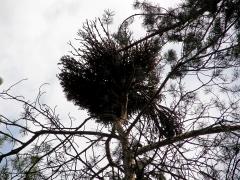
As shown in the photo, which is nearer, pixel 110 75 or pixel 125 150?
pixel 125 150

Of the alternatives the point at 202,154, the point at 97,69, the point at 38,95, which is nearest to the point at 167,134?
the point at 97,69

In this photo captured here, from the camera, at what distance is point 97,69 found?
21.6ft

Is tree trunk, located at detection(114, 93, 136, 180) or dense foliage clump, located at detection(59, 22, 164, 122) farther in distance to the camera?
dense foliage clump, located at detection(59, 22, 164, 122)

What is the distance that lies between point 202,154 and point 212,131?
95 cm

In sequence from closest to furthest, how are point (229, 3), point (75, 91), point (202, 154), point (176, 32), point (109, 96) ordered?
point (202, 154)
point (229, 3)
point (176, 32)
point (109, 96)
point (75, 91)

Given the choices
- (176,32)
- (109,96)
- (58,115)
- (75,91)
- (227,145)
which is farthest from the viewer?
(75,91)

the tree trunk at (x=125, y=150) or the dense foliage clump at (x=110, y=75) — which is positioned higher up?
the dense foliage clump at (x=110, y=75)

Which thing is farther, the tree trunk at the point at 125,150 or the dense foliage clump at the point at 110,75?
the dense foliage clump at the point at 110,75

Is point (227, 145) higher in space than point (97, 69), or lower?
lower

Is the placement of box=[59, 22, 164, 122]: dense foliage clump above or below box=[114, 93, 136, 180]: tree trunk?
above

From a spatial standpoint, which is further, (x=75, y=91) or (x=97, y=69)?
(x=75, y=91)

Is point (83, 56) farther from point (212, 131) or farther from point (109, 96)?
point (212, 131)

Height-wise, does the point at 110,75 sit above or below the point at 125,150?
above

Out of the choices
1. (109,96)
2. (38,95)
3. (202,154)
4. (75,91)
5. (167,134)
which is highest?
(75,91)
